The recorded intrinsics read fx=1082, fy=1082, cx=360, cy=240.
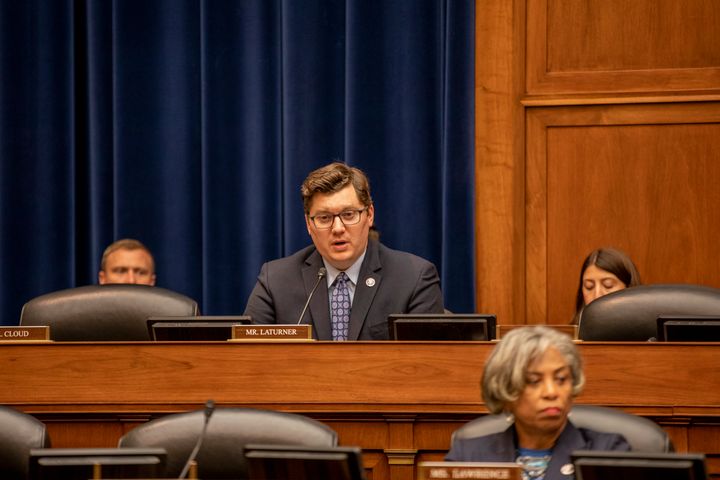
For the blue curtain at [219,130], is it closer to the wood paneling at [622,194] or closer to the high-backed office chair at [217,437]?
the wood paneling at [622,194]

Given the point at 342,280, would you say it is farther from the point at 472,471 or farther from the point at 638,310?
the point at 472,471

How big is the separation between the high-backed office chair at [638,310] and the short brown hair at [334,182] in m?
0.90

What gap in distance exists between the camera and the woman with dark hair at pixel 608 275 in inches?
158

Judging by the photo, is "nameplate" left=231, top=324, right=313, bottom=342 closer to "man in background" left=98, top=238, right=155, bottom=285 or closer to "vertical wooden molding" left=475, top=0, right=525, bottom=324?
"man in background" left=98, top=238, right=155, bottom=285

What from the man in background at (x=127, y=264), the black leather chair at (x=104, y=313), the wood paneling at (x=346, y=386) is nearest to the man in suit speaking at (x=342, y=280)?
Answer: the black leather chair at (x=104, y=313)

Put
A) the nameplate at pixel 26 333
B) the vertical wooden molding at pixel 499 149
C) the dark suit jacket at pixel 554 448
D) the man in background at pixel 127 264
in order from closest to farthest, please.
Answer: the dark suit jacket at pixel 554 448
the nameplate at pixel 26 333
the man in background at pixel 127 264
the vertical wooden molding at pixel 499 149

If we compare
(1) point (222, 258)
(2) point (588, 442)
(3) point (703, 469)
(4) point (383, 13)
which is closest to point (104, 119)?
(1) point (222, 258)

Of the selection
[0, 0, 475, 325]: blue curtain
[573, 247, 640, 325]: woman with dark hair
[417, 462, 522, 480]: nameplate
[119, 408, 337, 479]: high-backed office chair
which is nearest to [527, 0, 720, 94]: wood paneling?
[0, 0, 475, 325]: blue curtain

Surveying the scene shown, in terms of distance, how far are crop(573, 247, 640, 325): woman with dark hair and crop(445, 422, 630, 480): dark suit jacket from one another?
1.74 meters

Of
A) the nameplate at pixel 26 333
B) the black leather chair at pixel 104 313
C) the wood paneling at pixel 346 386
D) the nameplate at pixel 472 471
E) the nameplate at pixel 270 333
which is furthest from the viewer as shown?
the black leather chair at pixel 104 313

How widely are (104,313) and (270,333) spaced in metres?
0.76

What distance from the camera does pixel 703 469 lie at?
1.79 meters

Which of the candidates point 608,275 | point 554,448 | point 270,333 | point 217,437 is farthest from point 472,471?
point 608,275

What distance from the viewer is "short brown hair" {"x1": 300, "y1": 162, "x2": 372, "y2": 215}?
3.59 metres
